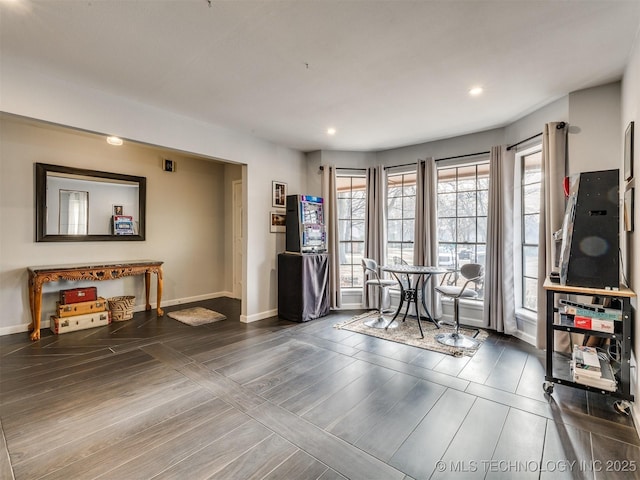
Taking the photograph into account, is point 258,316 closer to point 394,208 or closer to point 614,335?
point 394,208

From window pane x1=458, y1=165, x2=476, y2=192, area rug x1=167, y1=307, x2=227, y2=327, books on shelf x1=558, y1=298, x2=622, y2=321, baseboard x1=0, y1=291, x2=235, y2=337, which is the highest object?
window pane x1=458, y1=165, x2=476, y2=192

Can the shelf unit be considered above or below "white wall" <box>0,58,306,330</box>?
below

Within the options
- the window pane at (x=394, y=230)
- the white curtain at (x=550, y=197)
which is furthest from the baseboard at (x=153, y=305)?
the white curtain at (x=550, y=197)

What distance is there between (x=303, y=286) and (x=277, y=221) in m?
1.13

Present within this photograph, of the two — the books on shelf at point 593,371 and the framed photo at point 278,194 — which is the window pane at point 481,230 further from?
the framed photo at point 278,194

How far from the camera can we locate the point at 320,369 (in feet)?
9.44

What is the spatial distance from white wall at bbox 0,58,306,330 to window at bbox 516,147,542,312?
3.21 m

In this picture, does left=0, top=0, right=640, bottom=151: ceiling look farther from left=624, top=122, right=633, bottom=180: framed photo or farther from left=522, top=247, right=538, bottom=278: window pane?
left=522, top=247, right=538, bottom=278: window pane

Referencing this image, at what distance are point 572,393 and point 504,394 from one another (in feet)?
1.79

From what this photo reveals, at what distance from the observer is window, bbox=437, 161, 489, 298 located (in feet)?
14.1

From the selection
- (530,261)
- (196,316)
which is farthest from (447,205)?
(196,316)

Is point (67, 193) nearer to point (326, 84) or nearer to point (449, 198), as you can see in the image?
point (326, 84)

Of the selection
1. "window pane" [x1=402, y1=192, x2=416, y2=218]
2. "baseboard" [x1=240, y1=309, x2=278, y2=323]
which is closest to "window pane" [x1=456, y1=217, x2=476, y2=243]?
"window pane" [x1=402, y1=192, x2=416, y2=218]

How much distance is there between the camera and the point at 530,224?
3816mm
